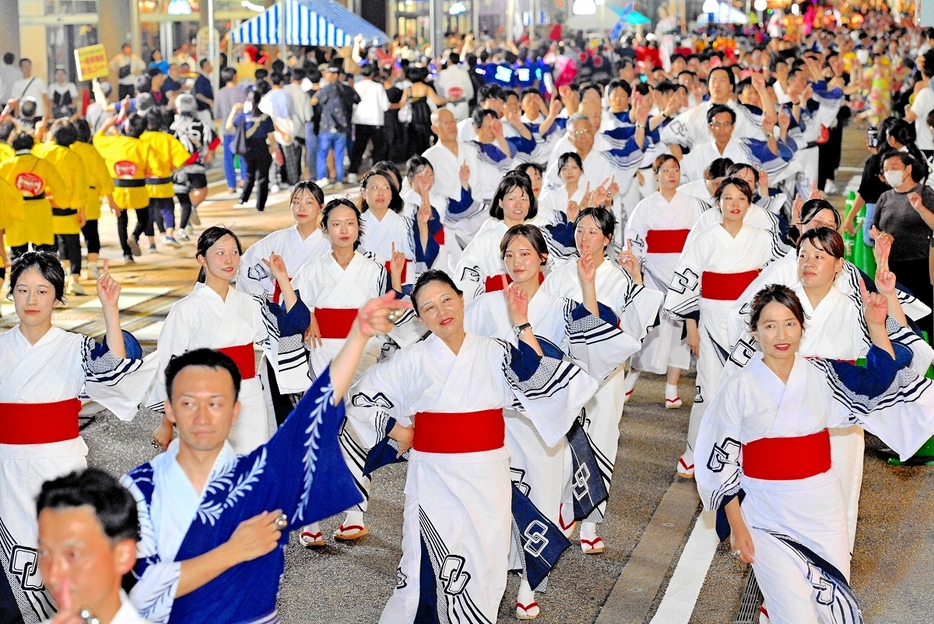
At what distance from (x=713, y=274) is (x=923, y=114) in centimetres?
862

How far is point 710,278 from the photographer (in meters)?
7.66

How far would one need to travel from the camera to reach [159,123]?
14578 mm

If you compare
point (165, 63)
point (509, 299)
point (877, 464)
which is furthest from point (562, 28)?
point (509, 299)

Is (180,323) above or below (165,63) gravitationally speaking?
below

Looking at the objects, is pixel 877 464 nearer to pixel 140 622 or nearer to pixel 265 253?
pixel 265 253

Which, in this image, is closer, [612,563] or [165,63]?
[612,563]

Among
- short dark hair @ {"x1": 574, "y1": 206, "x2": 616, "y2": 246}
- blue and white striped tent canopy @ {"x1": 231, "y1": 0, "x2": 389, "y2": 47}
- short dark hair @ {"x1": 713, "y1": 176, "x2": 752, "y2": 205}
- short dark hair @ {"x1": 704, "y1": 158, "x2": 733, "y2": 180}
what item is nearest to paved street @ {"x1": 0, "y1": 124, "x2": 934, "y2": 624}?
short dark hair @ {"x1": 574, "y1": 206, "x2": 616, "y2": 246}

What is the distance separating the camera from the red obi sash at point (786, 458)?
197 inches

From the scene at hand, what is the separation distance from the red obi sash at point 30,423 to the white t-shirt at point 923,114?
11735 mm

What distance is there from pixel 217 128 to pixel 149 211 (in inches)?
214

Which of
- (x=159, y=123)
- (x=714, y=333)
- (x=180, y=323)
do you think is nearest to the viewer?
(x=180, y=323)

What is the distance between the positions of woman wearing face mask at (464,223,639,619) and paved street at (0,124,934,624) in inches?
14.8

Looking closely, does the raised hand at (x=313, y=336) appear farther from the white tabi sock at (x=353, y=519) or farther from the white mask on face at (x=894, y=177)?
the white mask on face at (x=894, y=177)

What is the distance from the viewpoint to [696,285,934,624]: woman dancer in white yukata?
16.3 feet
